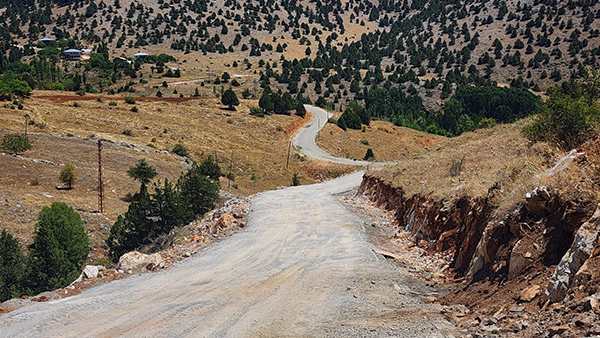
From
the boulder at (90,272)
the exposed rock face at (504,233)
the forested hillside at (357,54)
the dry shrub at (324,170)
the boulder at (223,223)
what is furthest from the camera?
the forested hillside at (357,54)

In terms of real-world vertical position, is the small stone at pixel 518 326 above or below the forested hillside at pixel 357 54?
below

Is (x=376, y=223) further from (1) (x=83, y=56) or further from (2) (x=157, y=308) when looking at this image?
(1) (x=83, y=56)

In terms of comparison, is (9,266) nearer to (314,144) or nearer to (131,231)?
(131,231)

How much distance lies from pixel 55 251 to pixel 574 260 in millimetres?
33968

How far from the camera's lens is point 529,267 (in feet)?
27.7

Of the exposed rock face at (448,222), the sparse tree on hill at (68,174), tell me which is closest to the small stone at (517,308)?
the exposed rock face at (448,222)

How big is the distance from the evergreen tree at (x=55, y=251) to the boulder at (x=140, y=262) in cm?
2238

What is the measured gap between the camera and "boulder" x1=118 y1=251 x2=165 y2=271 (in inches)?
551

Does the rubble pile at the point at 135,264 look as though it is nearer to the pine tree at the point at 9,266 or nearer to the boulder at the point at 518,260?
the boulder at the point at 518,260

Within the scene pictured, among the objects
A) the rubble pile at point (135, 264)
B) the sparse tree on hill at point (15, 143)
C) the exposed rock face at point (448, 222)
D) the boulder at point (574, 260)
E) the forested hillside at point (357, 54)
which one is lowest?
the sparse tree on hill at point (15, 143)

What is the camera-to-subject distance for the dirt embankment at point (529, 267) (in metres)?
6.54

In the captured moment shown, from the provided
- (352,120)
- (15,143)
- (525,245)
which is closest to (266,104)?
(352,120)

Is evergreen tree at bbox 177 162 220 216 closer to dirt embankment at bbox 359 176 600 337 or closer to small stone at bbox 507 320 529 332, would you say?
dirt embankment at bbox 359 176 600 337

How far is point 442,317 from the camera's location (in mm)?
8789
